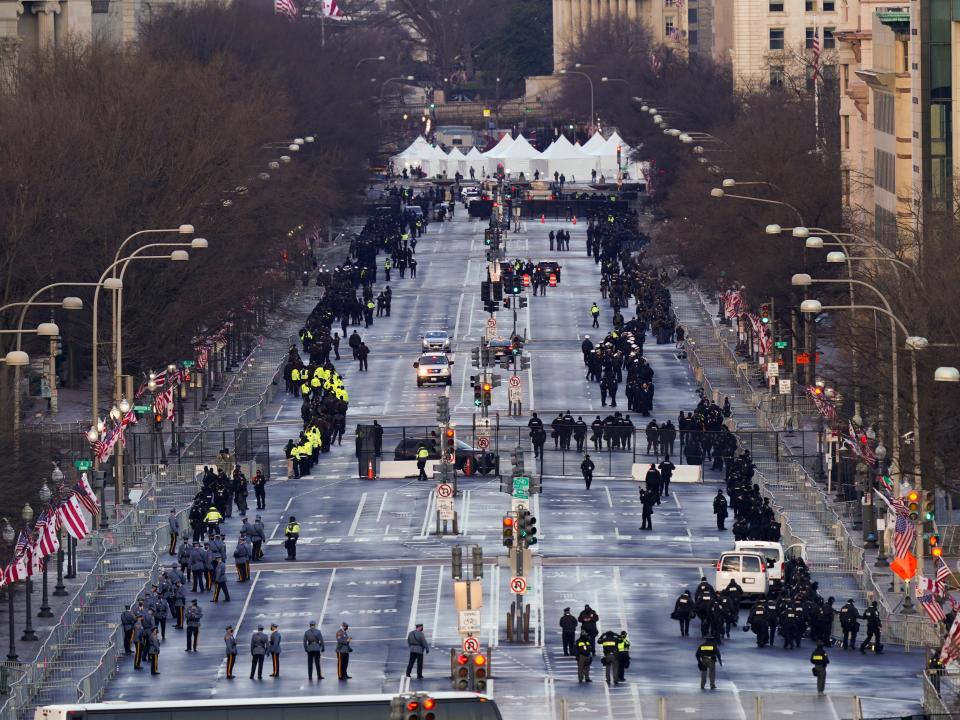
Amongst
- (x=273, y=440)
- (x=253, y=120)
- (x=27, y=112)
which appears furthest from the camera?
(x=253, y=120)

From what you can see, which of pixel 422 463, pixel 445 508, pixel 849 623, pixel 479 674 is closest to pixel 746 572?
pixel 849 623

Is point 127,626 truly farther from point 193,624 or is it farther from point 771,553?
point 771,553

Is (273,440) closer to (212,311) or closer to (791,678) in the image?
(212,311)

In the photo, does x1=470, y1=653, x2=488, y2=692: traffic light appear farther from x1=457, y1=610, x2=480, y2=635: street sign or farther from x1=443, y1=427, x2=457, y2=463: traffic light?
x1=443, y1=427, x2=457, y2=463: traffic light

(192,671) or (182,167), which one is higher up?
(182,167)

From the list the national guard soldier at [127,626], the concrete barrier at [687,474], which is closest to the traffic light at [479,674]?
the national guard soldier at [127,626]

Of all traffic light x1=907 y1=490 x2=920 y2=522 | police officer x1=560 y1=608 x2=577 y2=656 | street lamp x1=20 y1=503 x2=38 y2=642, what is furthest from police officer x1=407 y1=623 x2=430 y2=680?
traffic light x1=907 y1=490 x2=920 y2=522

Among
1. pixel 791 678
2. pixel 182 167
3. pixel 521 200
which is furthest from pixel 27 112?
pixel 521 200
